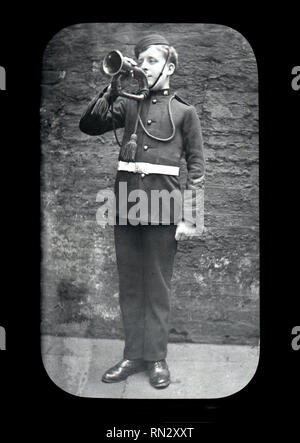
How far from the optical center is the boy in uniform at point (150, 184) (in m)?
2.58

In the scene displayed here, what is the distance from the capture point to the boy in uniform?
8.47ft

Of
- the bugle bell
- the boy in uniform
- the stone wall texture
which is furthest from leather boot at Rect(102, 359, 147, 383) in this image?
the bugle bell

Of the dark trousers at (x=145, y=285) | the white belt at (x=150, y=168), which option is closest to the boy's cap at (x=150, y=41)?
the white belt at (x=150, y=168)

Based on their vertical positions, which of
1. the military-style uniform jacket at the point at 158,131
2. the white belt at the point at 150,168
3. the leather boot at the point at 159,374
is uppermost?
the military-style uniform jacket at the point at 158,131

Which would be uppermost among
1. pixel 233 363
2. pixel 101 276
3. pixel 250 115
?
pixel 250 115

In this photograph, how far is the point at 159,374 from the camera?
2.63 m

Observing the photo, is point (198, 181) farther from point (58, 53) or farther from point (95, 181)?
point (58, 53)

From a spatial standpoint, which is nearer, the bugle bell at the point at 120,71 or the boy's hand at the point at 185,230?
the bugle bell at the point at 120,71

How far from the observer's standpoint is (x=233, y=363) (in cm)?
268

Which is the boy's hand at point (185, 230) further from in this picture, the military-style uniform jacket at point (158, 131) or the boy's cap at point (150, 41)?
the boy's cap at point (150, 41)

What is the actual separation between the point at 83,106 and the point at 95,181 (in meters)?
0.33

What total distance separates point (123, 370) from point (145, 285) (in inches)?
15.3

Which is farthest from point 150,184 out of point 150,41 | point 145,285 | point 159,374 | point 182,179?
point 159,374

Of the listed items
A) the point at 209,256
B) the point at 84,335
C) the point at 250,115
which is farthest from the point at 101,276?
the point at 250,115
